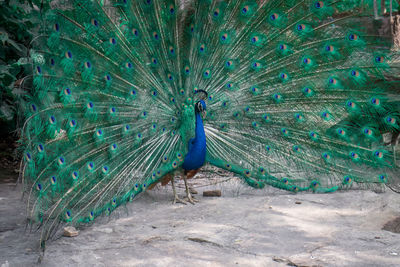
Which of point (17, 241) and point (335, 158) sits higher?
point (335, 158)

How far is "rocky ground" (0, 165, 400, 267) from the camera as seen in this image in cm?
294

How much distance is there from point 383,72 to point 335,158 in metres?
0.92

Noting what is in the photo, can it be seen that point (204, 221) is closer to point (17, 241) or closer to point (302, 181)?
point (302, 181)

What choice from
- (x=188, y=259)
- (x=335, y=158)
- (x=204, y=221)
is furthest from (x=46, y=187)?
(x=335, y=158)

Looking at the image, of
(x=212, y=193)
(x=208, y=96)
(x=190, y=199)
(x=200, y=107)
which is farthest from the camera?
(x=212, y=193)

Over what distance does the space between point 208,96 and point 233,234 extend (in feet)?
4.97

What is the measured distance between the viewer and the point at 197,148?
412 cm

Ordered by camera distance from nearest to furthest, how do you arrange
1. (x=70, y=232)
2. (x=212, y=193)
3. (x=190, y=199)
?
(x=70, y=232)
(x=190, y=199)
(x=212, y=193)

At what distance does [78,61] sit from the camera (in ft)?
11.5

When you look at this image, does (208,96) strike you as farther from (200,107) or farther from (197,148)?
(197,148)

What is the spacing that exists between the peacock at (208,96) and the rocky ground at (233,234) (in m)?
0.31

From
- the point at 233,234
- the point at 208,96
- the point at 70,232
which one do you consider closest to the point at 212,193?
the point at 208,96

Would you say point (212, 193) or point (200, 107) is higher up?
point (200, 107)

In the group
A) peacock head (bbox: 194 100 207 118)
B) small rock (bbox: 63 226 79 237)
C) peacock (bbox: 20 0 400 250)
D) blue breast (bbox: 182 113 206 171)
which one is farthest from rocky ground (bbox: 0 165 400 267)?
peacock head (bbox: 194 100 207 118)
